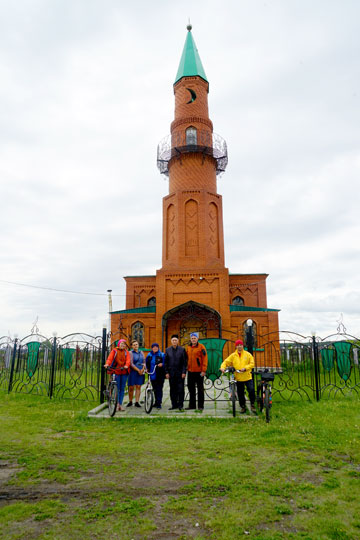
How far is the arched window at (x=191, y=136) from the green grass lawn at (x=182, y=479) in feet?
64.5

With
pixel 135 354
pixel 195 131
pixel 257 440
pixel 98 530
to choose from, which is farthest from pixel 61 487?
pixel 195 131

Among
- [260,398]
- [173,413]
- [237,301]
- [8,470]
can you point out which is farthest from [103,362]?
[237,301]

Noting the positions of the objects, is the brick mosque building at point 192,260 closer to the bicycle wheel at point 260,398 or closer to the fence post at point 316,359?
the fence post at point 316,359

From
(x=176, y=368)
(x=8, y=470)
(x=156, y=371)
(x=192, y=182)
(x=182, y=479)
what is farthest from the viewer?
(x=192, y=182)

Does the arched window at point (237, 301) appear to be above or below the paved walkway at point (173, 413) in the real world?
above

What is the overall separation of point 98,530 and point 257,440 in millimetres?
3322

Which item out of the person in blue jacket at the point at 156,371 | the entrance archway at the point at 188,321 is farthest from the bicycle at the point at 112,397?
the entrance archway at the point at 188,321

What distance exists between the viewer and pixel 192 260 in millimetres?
21000

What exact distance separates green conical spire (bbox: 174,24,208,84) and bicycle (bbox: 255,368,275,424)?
23.1 m

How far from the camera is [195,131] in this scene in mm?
23188

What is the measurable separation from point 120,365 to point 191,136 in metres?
18.9

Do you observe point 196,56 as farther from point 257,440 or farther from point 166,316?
point 257,440

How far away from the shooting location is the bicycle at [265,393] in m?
6.89

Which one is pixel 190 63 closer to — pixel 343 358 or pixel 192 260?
pixel 192 260
